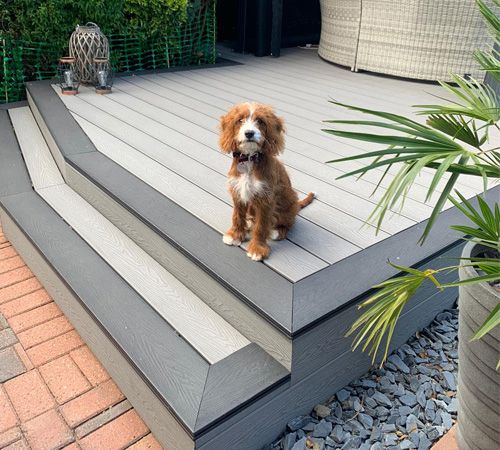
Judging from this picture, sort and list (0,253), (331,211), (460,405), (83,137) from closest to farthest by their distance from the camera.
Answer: (460,405) → (331,211) → (0,253) → (83,137)

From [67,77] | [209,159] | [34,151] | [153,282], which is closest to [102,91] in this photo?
[67,77]

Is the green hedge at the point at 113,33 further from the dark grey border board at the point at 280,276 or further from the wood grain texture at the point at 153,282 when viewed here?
the dark grey border board at the point at 280,276

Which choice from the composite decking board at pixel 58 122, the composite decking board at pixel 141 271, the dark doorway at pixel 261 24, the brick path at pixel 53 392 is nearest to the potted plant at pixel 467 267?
the composite decking board at pixel 141 271

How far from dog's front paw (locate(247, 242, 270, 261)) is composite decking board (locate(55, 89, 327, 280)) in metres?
0.03

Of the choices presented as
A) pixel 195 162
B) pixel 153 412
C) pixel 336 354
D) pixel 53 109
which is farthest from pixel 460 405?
pixel 53 109

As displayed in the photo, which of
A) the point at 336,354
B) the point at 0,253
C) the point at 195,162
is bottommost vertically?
the point at 0,253

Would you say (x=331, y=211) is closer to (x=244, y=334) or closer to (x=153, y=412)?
(x=244, y=334)

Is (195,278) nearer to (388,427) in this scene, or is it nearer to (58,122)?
(388,427)

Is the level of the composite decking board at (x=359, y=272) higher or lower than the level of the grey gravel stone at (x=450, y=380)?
higher

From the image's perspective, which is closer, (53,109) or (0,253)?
(0,253)

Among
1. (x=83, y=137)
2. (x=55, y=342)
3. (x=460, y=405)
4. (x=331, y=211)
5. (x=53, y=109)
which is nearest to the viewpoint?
(x=460, y=405)

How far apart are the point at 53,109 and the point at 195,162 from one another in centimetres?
156

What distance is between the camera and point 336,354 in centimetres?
188

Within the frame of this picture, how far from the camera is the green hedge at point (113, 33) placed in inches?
169
